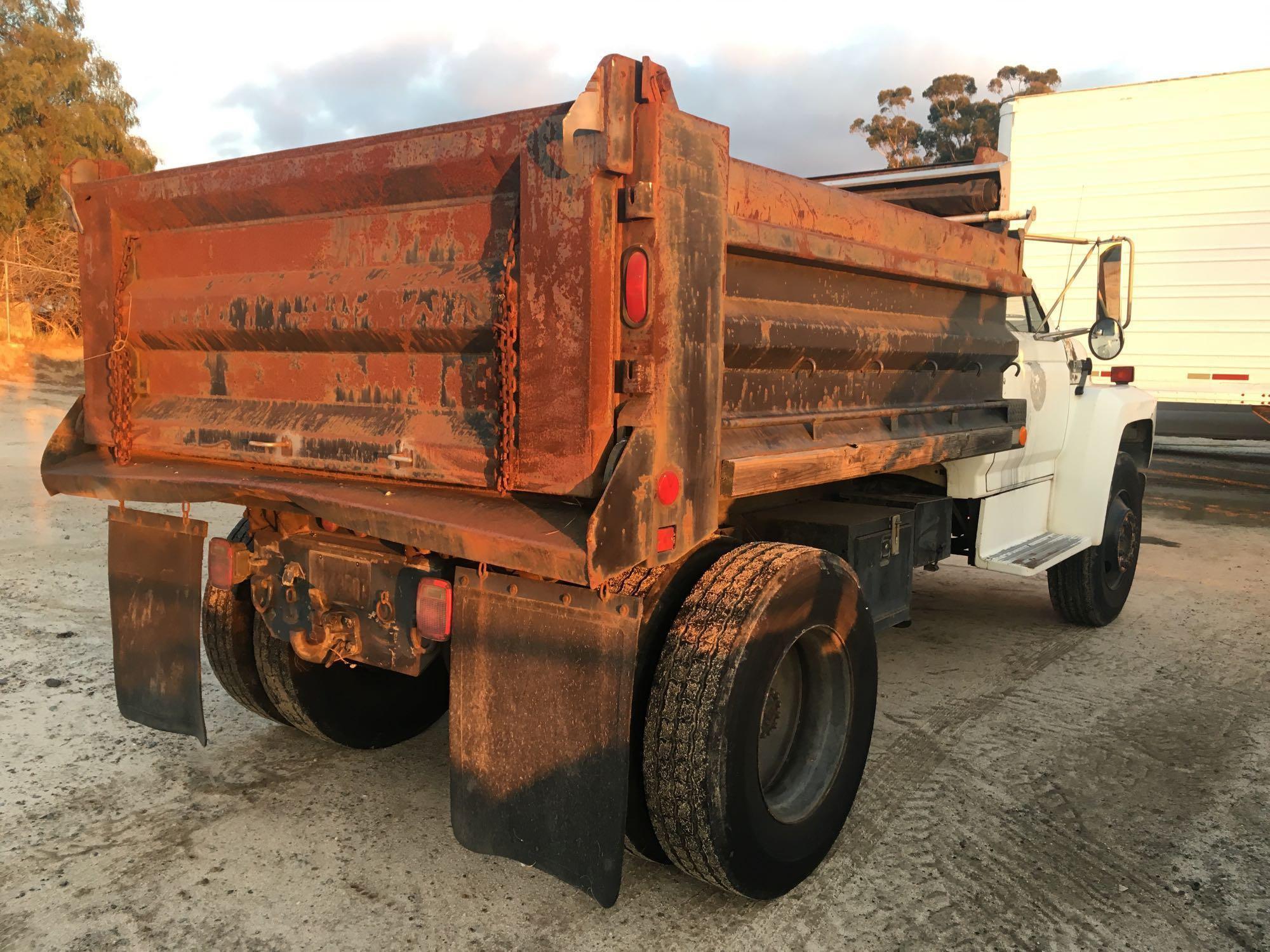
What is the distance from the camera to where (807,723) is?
326 centimetres

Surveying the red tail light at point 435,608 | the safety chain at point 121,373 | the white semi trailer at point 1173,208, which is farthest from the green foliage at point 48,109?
the red tail light at point 435,608

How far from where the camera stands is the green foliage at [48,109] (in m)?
24.5

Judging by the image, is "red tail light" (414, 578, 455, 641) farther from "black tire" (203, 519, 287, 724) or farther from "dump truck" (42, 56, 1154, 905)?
"black tire" (203, 519, 287, 724)

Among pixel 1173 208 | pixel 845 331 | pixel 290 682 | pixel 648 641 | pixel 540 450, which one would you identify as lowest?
pixel 290 682

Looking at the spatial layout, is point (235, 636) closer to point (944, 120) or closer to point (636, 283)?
point (636, 283)

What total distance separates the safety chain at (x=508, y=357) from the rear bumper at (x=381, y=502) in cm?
12

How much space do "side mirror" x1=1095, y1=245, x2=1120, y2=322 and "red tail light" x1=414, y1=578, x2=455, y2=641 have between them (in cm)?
388

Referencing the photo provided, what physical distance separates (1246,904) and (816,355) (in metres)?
2.14

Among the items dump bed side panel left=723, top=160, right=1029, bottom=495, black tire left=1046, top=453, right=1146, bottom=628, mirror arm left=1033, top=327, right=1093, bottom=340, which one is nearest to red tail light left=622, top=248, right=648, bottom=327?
dump bed side panel left=723, top=160, right=1029, bottom=495

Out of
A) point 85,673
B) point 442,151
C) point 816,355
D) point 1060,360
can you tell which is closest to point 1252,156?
point 1060,360

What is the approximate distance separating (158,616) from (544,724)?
168 cm

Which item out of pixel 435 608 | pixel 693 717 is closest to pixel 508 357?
pixel 435 608

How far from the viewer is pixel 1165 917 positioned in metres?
2.94

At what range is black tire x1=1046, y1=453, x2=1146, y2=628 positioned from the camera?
5.82 metres
